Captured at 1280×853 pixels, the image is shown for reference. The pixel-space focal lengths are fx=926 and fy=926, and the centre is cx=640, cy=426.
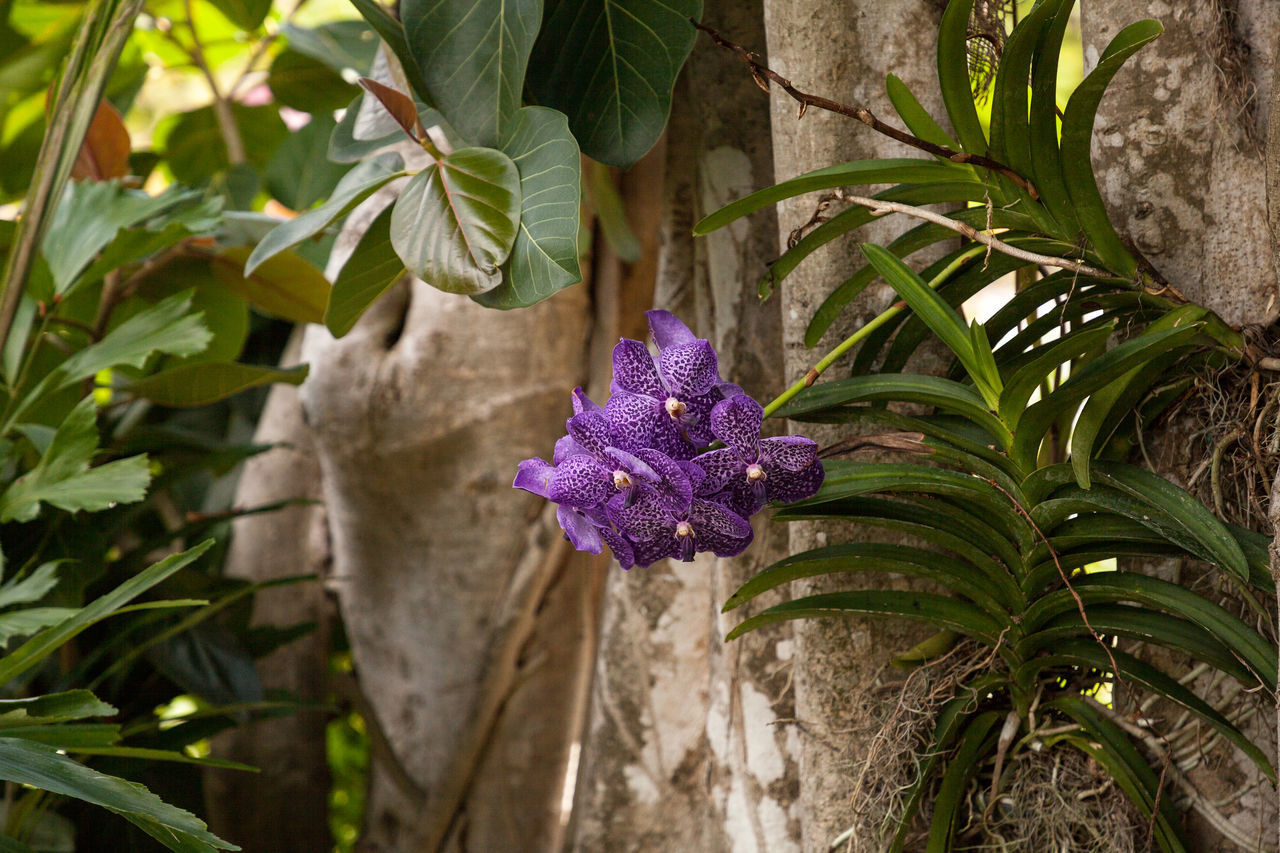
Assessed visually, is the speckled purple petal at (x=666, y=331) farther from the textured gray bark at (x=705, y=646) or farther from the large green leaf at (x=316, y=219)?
the textured gray bark at (x=705, y=646)

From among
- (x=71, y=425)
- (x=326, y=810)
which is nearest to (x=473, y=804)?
(x=326, y=810)

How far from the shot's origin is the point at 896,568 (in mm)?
710

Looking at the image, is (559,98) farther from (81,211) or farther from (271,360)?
(271,360)

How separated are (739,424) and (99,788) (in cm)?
52

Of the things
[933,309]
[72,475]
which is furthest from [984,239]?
[72,475]

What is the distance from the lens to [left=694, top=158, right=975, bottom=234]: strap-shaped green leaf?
65cm

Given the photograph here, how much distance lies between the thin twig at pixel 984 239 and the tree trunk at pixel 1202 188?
0.09 m

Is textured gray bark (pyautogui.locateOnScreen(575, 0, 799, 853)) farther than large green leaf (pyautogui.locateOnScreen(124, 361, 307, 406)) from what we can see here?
No

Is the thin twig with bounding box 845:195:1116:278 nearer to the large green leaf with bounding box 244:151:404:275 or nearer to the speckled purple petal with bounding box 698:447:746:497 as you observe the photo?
the speckled purple petal with bounding box 698:447:746:497

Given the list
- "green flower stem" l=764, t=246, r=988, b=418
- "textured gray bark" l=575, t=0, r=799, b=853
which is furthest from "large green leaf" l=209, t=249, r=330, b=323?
"green flower stem" l=764, t=246, r=988, b=418

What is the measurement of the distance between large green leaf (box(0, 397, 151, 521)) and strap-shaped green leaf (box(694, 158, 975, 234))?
694 millimetres

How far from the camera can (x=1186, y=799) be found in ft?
2.35

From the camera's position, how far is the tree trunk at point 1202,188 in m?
0.70

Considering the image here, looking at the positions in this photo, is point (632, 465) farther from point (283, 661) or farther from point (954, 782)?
point (283, 661)
